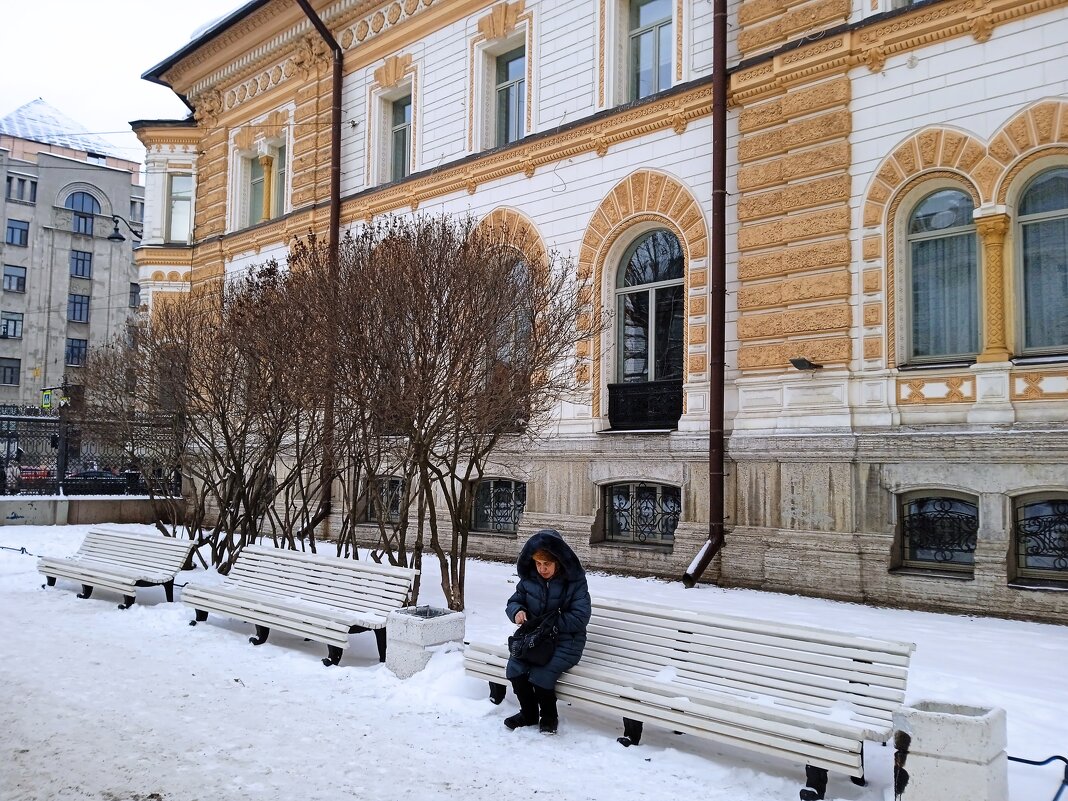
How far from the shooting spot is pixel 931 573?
1126 cm

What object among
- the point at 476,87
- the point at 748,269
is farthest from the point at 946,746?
the point at 476,87

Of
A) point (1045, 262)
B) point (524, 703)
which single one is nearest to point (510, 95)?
point (1045, 262)

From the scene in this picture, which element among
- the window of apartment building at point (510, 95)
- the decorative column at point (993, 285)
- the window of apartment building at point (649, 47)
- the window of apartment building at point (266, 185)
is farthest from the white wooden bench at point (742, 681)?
the window of apartment building at point (266, 185)

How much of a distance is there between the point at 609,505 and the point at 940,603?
549cm

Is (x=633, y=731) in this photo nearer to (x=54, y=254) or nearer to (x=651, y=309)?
(x=651, y=309)

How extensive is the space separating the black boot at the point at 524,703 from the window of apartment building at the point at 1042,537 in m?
7.06

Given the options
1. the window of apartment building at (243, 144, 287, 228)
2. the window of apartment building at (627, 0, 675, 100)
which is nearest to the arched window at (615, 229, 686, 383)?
the window of apartment building at (627, 0, 675, 100)

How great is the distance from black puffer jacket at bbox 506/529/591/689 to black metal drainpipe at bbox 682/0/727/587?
6.90 m

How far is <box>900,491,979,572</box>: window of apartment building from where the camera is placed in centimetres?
1123

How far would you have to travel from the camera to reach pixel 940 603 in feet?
36.0

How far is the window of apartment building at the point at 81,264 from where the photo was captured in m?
62.6

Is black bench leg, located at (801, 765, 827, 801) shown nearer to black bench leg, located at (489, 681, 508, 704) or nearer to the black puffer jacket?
the black puffer jacket

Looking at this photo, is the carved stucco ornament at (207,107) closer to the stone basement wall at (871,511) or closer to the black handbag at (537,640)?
the stone basement wall at (871,511)

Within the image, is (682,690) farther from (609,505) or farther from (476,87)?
(476,87)
